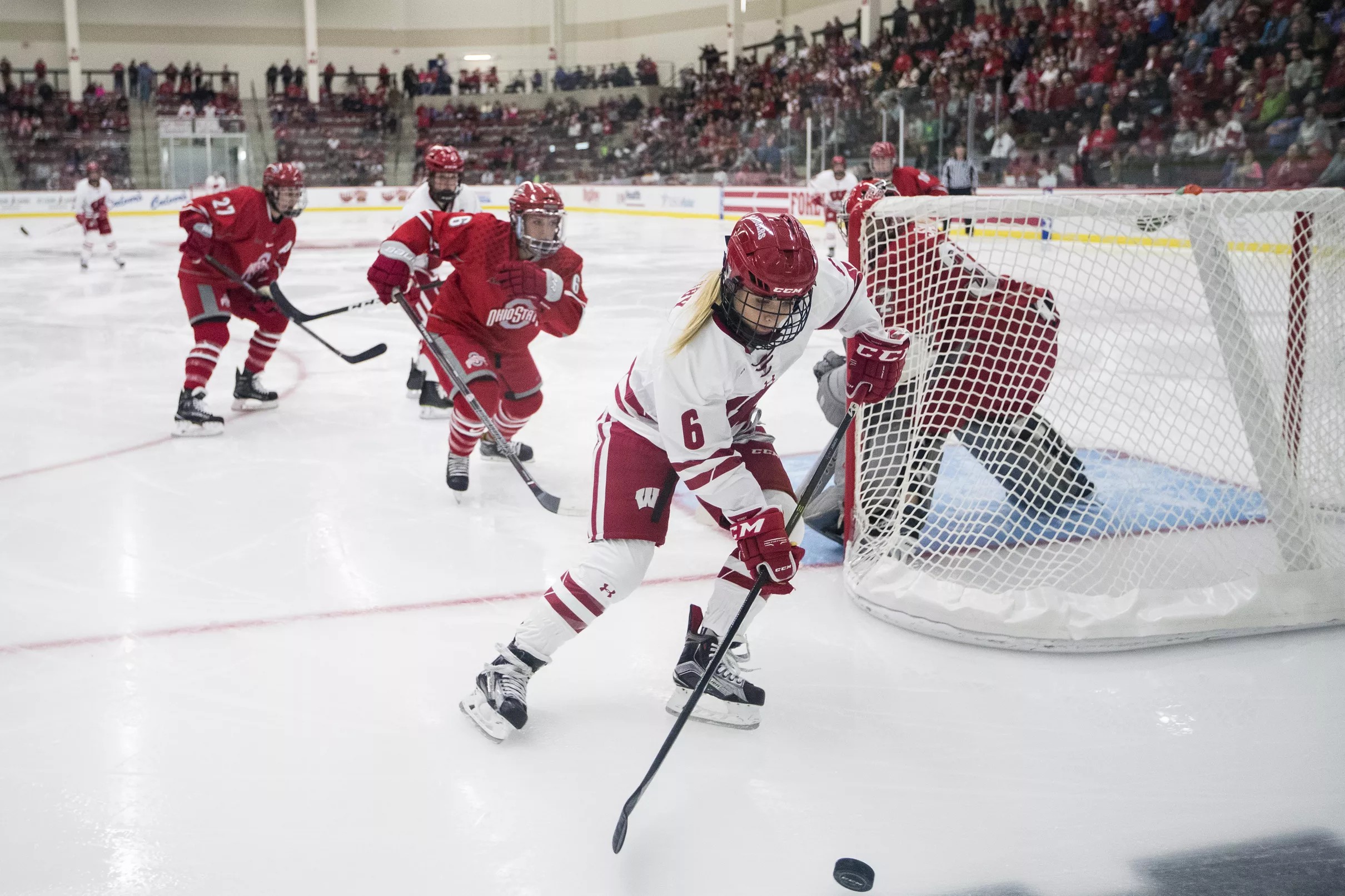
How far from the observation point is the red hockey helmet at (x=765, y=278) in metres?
1.76

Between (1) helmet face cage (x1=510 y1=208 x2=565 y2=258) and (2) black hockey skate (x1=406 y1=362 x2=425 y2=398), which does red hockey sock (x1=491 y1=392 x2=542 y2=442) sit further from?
(2) black hockey skate (x1=406 y1=362 x2=425 y2=398)

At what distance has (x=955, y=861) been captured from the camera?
1.67 metres

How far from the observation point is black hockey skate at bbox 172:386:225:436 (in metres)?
4.38

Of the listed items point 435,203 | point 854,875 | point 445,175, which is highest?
point 445,175

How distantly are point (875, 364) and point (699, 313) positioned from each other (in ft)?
1.76

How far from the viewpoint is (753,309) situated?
70.9 inches

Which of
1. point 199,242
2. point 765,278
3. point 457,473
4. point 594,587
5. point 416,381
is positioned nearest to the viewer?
point 765,278

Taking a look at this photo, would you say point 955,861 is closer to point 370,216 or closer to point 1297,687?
point 1297,687

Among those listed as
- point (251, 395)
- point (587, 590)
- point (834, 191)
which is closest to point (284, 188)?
point (251, 395)

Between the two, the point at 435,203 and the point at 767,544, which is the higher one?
the point at 435,203

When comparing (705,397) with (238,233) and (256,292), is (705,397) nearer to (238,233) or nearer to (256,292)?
(238,233)

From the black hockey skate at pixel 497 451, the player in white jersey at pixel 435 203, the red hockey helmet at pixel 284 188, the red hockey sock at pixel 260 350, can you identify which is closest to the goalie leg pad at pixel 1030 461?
the black hockey skate at pixel 497 451

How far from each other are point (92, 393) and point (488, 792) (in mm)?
4155

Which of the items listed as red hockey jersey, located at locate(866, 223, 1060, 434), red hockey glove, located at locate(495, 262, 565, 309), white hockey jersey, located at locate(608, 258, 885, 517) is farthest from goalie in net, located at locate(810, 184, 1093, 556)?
red hockey glove, located at locate(495, 262, 565, 309)
